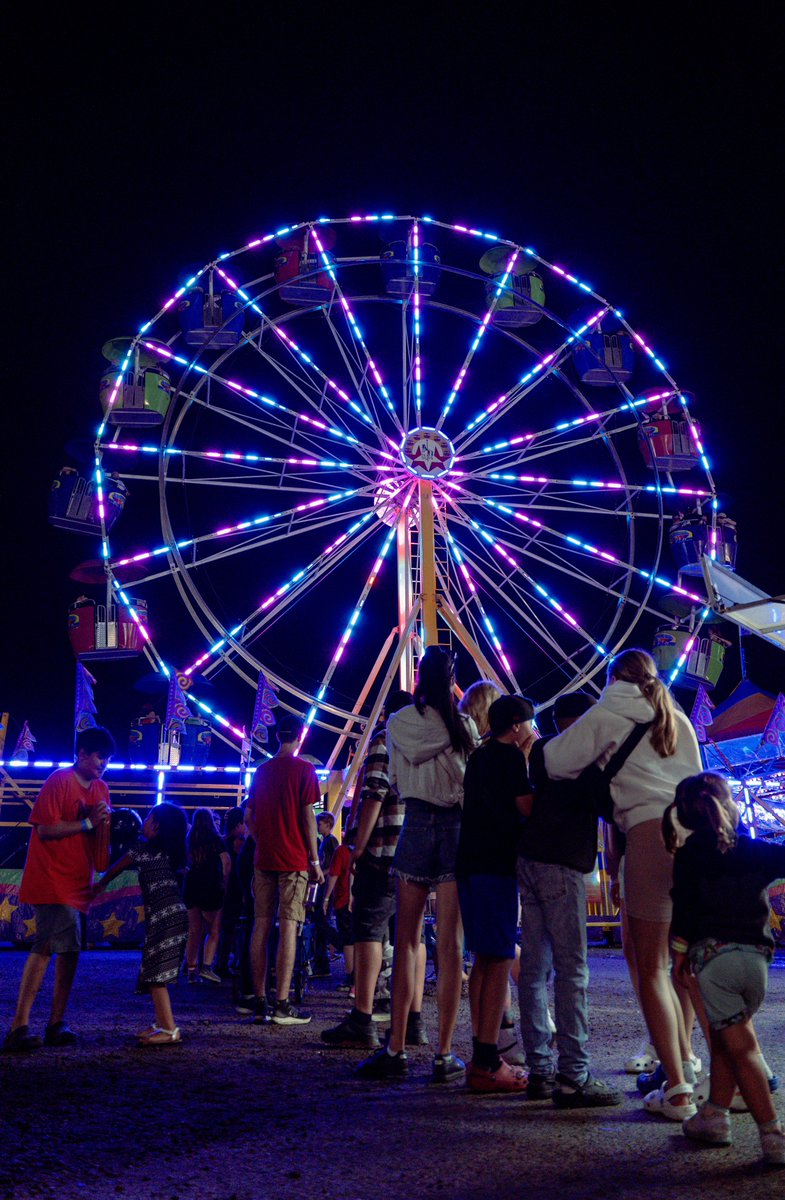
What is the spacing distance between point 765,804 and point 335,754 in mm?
7326

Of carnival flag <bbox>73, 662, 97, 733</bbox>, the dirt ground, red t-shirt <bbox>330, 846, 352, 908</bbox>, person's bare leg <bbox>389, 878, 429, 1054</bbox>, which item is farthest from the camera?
carnival flag <bbox>73, 662, 97, 733</bbox>

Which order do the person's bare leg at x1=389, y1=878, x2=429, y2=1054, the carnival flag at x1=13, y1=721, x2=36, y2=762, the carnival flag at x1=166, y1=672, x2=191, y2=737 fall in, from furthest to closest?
the carnival flag at x1=13, y1=721, x2=36, y2=762 < the carnival flag at x1=166, y1=672, x2=191, y2=737 < the person's bare leg at x1=389, y1=878, x2=429, y2=1054

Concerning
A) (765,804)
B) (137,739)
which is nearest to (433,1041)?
(765,804)

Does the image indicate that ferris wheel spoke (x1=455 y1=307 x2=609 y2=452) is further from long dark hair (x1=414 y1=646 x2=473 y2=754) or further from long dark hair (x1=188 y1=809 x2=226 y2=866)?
long dark hair (x1=414 y1=646 x2=473 y2=754)

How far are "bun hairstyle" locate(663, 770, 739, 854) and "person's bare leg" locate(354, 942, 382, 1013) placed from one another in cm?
223

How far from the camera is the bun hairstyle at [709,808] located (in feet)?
10.4

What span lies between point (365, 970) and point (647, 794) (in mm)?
1992

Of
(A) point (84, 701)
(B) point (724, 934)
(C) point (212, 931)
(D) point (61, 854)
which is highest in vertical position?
(A) point (84, 701)

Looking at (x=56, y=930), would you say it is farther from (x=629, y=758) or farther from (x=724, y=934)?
(x=724, y=934)

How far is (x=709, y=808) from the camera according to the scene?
3.19m

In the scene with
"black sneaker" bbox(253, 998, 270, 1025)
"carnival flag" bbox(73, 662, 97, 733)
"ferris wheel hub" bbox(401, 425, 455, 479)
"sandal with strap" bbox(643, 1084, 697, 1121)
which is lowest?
"black sneaker" bbox(253, 998, 270, 1025)

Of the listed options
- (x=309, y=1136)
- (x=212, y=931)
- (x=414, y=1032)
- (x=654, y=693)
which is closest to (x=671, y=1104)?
(x=309, y=1136)

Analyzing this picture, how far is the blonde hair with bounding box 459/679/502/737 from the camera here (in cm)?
503

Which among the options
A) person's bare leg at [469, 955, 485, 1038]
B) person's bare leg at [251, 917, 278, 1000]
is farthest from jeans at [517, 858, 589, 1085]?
person's bare leg at [251, 917, 278, 1000]
